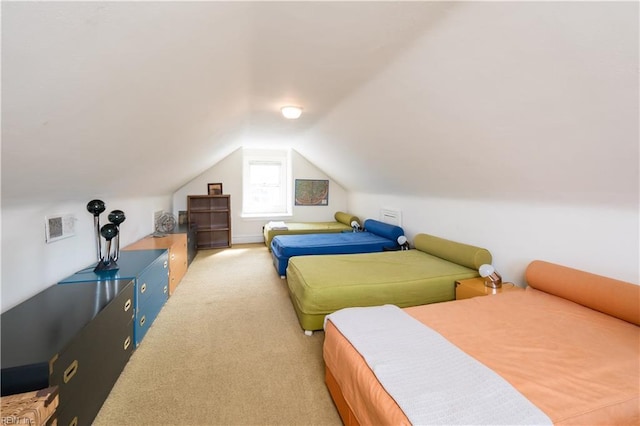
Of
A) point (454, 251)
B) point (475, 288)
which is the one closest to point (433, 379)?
point (475, 288)

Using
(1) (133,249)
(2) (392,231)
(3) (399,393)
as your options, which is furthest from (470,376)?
(1) (133,249)

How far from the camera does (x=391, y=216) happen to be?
15.2 feet

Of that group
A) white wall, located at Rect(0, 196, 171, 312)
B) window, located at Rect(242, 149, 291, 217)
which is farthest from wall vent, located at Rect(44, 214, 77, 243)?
window, located at Rect(242, 149, 291, 217)

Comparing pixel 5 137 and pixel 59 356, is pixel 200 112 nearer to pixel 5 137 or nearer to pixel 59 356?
pixel 5 137

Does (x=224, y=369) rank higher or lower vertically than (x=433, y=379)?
lower

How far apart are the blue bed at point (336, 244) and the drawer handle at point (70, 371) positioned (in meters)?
2.60

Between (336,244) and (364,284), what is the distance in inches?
65.3

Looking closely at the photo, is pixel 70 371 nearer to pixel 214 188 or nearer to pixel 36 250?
pixel 36 250

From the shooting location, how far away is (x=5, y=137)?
105 cm

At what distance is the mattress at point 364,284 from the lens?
241 centimetres

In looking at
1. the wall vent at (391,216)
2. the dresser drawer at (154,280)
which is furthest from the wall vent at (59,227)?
the wall vent at (391,216)

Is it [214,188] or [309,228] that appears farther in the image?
[214,188]

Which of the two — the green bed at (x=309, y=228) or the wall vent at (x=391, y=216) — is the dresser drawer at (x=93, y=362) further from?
the wall vent at (x=391, y=216)

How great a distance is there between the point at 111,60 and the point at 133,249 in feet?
8.68
